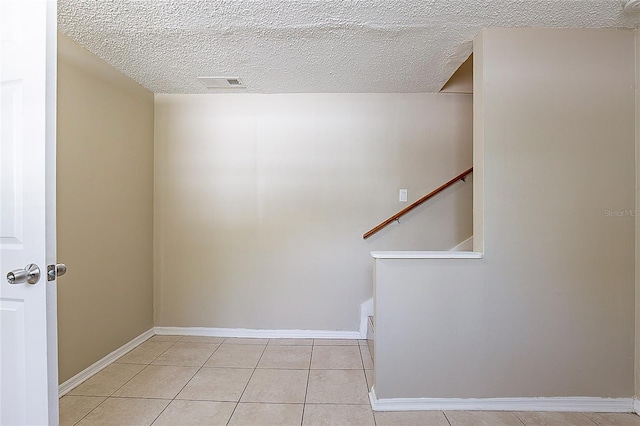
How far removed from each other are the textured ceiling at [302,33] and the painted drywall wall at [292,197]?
1.18ft

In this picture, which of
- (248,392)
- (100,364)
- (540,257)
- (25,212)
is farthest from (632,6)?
(100,364)

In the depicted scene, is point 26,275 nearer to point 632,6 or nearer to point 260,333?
point 260,333

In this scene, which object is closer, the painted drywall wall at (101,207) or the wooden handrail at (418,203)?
the painted drywall wall at (101,207)

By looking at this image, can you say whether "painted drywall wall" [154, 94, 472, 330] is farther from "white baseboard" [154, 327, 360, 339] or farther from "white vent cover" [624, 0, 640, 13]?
"white vent cover" [624, 0, 640, 13]

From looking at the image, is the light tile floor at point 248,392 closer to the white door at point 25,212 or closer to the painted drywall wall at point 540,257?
the painted drywall wall at point 540,257

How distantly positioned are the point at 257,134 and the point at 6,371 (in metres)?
2.23

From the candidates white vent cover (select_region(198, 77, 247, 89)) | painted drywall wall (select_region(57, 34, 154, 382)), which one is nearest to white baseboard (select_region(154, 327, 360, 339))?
painted drywall wall (select_region(57, 34, 154, 382))

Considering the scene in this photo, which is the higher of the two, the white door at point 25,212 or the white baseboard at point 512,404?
the white door at point 25,212

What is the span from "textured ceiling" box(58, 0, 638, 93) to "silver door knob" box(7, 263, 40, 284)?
Result: 136 cm

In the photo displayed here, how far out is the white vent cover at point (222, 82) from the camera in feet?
8.41

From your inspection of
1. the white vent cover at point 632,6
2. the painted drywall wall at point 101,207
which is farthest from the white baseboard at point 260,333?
the white vent cover at point 632,6

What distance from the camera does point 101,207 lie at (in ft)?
7.48

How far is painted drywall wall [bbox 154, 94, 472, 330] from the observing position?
9.42 feet

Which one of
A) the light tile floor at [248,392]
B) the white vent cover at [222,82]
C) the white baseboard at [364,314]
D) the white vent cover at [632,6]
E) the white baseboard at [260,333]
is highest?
the white vent cover at [222,82]
